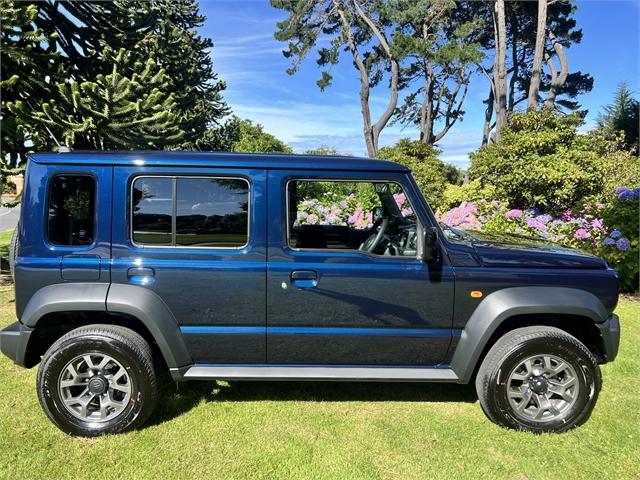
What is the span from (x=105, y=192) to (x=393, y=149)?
12942mm

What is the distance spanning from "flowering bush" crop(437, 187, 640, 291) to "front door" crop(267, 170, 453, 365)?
13.7ft

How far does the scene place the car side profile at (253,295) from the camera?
121 inches

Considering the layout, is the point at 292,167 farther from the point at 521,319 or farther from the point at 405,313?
the point at 521,319

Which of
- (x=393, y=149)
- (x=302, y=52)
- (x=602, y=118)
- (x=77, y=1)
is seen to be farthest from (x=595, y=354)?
(x=602, y=118)

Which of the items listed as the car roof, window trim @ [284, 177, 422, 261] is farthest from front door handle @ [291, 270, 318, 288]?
the car roof

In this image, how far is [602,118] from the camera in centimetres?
2514

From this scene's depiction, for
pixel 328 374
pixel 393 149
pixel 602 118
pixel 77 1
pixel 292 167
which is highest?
pixel 602 118

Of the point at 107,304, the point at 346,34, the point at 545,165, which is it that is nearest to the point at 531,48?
the point at 346,34

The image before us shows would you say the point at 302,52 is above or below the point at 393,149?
above

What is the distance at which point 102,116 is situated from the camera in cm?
785

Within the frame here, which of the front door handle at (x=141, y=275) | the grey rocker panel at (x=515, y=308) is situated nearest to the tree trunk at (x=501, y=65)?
the grey rocker panel at (x=515, y=308)

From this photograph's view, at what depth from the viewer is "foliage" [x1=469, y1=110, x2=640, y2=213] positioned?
868 cm

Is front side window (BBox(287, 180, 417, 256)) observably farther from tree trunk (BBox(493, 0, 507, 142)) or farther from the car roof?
tree trunk (BBox(493, 0, 507, 142))

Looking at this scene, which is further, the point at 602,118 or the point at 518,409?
the point at 602,118
